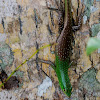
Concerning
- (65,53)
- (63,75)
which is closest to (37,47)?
(65,53)

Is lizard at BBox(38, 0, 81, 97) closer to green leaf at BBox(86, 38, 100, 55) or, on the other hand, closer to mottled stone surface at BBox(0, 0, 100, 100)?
mottled stone surface at BBox(0, 0, 100, 100)

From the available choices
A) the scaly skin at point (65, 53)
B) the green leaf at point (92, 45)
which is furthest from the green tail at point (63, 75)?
the green leaf at point (92, 45)

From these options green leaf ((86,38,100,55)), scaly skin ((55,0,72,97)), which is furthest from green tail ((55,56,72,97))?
green leaf ((86,38,100,55))

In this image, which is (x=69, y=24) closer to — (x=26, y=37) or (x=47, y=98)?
(x=26, y=37)

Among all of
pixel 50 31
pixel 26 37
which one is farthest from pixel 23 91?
pixel 50 31

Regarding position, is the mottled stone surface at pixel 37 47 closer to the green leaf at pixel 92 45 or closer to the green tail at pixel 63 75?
the green tail at pixel 63 75

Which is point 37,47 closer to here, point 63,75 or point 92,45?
point 63,75
